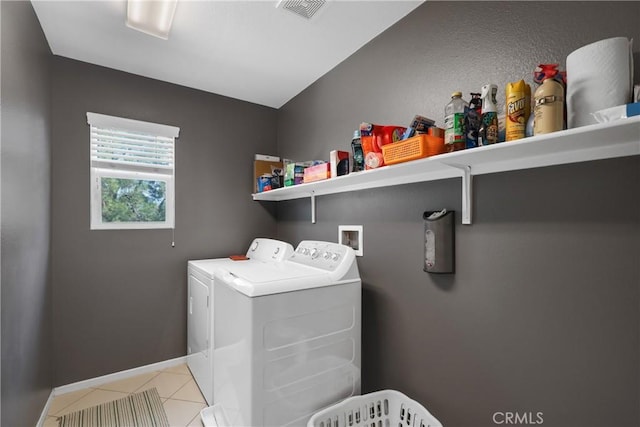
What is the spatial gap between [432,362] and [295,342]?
0.74m

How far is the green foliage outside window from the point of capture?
2369mm

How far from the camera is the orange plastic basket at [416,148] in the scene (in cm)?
129

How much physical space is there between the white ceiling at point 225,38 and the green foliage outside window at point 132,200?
3.07 ft

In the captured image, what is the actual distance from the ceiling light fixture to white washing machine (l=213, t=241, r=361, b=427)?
154 cm

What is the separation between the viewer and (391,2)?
163cm

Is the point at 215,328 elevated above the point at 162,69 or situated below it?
below

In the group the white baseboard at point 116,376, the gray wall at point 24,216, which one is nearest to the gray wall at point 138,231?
the white baseboard at point 116,376

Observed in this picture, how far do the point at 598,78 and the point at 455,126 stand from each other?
1.45 ft

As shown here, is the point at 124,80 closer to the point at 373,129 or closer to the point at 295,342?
the point at 373,129

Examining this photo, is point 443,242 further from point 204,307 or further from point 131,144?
point 131,144

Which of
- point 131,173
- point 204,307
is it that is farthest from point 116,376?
point 131,173

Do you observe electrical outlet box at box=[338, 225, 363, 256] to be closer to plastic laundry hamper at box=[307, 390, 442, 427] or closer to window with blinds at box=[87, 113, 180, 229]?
plastic laundry hamper at box=[307, 390, 442, 427]

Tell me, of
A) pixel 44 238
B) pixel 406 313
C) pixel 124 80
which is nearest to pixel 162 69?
pixel 124 80

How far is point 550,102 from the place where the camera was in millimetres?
950
